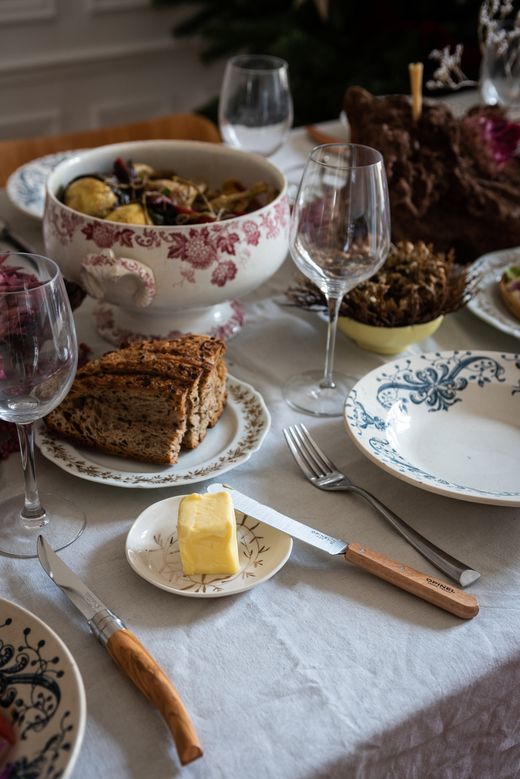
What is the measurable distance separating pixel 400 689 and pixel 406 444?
328 millimetres

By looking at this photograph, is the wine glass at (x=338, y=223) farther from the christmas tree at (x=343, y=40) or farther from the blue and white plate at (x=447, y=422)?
the christmas tree at (x=343, y=40)

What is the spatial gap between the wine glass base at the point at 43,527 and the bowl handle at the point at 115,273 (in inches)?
11.4

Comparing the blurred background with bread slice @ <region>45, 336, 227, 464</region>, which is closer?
bread slice @ <region>45, 336, 227, 464</region>

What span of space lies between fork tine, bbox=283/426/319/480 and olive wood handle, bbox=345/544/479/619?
14cm

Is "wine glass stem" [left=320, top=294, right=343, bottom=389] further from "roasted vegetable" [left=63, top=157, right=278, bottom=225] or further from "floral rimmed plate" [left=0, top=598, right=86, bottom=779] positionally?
"floral rimmed plate" [left=0, top=598, right=86, bottom=779]

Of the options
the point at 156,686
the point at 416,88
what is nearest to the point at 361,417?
the point at 156,686

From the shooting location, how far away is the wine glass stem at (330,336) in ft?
3.41

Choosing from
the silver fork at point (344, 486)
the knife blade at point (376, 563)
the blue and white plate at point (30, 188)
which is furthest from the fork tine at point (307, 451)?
the blue and white plate at point (30, 188)

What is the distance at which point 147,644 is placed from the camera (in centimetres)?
72

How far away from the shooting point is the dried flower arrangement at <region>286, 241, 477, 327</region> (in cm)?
112

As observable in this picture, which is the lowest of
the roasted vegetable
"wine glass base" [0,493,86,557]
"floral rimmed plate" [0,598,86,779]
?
"wine glass base" [0,493,86,557]

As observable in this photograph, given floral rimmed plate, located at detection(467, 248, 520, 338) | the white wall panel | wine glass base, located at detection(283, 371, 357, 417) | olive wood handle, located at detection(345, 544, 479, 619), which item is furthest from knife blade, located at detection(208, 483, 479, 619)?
the white wall panel

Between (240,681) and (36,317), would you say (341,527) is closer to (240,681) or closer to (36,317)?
(240,681)

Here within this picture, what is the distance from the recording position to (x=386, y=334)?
1130 millimetres
